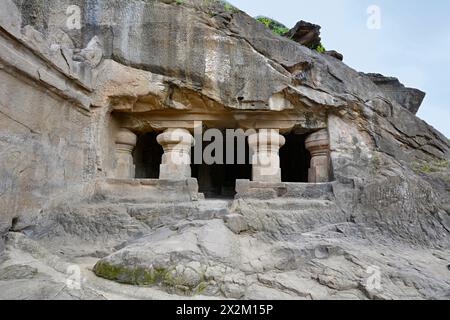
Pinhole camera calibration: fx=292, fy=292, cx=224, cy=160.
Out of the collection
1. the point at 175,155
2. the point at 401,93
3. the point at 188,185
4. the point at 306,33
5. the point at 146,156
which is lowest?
the point at 188,185

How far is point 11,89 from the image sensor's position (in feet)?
9.80

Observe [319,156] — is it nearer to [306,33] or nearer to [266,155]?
[266,155]

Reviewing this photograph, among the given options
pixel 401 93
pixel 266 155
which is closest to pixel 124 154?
pixel 266 155

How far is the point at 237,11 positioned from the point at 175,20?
1.04 meters

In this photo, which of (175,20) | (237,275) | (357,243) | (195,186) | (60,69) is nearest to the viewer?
(237,275)

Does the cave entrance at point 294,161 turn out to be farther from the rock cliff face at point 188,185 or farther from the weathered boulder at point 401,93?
the rock cliff face at point 188,185

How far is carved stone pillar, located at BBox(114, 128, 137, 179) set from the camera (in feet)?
15.8

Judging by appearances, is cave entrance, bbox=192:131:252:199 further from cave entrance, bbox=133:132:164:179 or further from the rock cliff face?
the rock cliff face

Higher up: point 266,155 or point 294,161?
point 294,161

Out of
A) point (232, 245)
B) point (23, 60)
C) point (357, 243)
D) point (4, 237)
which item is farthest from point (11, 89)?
point (357, 243)

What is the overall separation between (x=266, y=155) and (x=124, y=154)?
238 cm

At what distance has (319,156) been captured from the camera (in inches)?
195

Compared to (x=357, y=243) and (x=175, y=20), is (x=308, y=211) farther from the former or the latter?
(x=175, y=20)

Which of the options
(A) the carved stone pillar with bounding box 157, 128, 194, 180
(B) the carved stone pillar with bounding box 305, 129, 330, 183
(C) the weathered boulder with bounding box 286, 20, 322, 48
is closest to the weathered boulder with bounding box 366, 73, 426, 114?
(C) the weathered boulder with bounding box 286, 20, 322, 48
